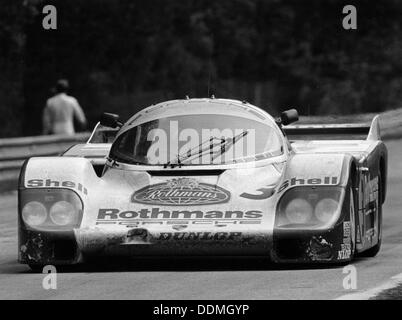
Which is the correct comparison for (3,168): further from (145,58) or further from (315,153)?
(145,58)

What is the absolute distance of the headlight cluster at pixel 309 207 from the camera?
9750mm

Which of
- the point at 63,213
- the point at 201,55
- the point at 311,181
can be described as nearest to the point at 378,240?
the point at 311,181

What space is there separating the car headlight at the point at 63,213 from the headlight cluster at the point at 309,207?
4.34 feet

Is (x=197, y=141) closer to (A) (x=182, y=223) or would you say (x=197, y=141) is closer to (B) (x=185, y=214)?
(B) (x=185, y=214)

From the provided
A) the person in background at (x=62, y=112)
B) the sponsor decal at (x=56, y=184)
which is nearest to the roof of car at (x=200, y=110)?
the sponsor decal at (x=56, y=184)

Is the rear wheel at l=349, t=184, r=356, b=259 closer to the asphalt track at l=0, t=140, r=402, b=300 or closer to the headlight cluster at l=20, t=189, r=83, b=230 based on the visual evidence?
the asphalt track at l=0, t=140, r=402, b=300

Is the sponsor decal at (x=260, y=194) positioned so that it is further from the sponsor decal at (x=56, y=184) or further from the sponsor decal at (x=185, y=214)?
the sponsor decal at (x=56, y=184)

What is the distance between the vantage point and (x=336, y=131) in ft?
41.3

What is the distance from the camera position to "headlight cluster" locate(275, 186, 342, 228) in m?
9.75

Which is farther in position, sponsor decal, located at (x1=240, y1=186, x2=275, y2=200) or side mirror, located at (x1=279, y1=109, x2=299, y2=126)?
side mirror, located at (x1=279, y1=109, x2=299, y2=126)

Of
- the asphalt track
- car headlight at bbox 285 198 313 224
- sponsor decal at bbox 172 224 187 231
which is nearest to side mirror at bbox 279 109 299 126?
the asphalt track

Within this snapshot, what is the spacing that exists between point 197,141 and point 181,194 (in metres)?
0.78

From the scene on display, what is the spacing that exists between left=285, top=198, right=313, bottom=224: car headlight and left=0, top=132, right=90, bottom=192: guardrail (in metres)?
9.86

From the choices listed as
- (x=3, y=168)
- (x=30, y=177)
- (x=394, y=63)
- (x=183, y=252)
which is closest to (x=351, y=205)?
(x=183, y=252)
